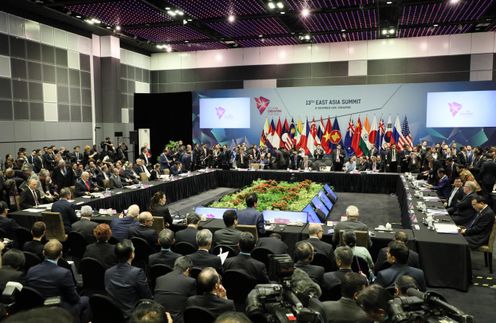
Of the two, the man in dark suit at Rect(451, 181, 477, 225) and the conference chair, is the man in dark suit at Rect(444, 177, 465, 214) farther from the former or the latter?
the conference chair

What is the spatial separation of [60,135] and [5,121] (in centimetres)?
244

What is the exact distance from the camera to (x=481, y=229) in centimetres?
598

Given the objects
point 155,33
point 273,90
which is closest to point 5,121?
point 155,33

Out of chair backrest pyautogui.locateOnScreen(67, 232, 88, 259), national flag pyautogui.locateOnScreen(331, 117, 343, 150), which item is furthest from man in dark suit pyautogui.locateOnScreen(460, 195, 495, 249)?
national flag pyautogui.locateOnScreen(331, 117, 343, 150)

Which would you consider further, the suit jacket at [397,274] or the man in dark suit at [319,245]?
the man in dark suit at [319,245]

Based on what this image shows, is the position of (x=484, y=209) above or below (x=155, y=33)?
below

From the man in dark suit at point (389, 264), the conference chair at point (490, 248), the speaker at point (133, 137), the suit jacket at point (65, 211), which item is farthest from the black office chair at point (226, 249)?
the speaker at point (133, 137)

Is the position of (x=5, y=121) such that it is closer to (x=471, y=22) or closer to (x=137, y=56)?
(x=137, y=56)

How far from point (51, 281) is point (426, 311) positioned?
10.1 feet

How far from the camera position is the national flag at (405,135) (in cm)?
1684

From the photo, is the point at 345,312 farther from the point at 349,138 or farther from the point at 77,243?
the point at 349,138

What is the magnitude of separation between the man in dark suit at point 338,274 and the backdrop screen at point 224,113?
51.0 feet

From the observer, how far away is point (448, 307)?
5.35 ft

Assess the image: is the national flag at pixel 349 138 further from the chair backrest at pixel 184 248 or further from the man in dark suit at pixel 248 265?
the man in dark suit at pixel 248 265
